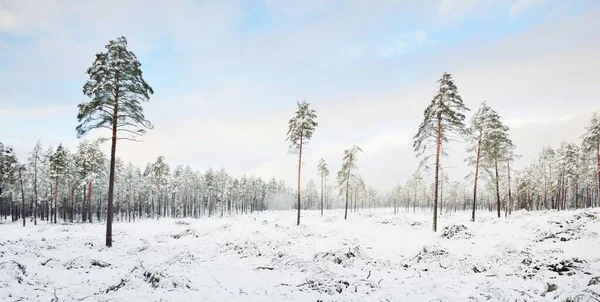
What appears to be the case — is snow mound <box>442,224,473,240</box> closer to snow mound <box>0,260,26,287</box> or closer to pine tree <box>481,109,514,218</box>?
pine tree <box>481,109,514,218</box>

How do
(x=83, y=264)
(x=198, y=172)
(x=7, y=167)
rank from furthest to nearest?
(x=198, y=172) < (x=7, y=167) < (x=83, y=264)

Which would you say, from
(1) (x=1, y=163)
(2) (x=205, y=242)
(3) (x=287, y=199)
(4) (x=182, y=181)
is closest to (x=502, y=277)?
(2) (x=205, y=242)

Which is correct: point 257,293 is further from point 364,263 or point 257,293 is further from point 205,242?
point 205,242

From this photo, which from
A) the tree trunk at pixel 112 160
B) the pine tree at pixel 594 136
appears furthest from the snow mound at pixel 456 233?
the pine tree at pixel 594 136

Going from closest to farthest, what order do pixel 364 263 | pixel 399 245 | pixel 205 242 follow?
1. pixel 364 263
2. pixel 399 245
3. pixel 205 242

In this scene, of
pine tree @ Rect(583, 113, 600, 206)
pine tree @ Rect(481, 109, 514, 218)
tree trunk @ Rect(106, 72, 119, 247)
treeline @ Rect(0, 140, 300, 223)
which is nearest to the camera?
tree trunk @ Rect(106, 72, 119, 247)

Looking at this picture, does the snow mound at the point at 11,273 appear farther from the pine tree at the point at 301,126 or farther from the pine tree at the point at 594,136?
the pine tree at the point at 594,136

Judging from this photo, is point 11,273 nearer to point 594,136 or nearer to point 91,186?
point 91,186

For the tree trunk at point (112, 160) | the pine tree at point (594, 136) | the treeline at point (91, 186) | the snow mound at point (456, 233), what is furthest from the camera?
the treeline at point (91, 186)

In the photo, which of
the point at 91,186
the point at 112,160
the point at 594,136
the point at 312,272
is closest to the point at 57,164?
the point at 91,186

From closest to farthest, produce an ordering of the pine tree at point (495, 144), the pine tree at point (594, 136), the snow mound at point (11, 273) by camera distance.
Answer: the snow mound at point (11, 273) → the pine tree at point (495, 144) → the pine tree at point (594, 136)

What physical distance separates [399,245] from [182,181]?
6580 centimetres

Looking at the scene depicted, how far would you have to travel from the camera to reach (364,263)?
1234 centimetres

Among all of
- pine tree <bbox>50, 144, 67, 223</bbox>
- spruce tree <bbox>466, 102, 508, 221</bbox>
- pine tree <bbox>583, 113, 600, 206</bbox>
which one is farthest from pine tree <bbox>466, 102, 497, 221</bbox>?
pine tree <bbox>50, 144, 67, 223</bbox>
